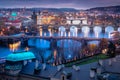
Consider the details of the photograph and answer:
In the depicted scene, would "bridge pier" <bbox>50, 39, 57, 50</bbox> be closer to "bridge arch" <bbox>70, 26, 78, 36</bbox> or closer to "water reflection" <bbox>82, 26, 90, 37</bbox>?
"bridge arch" <bbox>70, 26, 78, 36</bbox>

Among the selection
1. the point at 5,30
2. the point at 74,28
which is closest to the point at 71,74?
the point at 5,30

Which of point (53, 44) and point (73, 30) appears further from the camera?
point (73, 30)

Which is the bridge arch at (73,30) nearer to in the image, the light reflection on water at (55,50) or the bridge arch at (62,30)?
the bridge arch at (62,30)

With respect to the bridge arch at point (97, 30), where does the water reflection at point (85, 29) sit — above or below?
below

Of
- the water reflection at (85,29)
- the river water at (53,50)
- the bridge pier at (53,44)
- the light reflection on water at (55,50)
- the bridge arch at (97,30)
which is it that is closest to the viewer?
the river water at (53,50)

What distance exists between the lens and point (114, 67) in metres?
13.5

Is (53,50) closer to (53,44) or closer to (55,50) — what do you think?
(55,50)

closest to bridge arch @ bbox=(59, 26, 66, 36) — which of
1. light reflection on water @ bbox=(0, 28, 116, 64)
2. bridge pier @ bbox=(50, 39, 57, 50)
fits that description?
light reflection on water @ bbox=(0, 28, 116, 64)

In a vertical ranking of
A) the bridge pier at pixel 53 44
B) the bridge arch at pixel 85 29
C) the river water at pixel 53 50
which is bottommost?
the bridge arch at pixel 85 29

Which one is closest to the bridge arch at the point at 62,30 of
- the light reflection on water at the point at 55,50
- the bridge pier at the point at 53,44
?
the light reflection on water at the point at 55,50

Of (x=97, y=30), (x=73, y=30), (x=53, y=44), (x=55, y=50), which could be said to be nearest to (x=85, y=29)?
(x=73, y=30)

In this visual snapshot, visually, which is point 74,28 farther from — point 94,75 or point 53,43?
point 94,75

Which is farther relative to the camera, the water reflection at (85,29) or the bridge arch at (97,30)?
the water reflection at (85,29)

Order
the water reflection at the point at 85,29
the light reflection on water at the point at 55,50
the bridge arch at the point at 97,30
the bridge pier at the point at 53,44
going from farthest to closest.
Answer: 1. the water reflection at the point at 85,29
2. the bridge arch at the point at 97,30
3. the bridge pier at the point at 53,44
4. the light reflection on water at the point at 55,50
